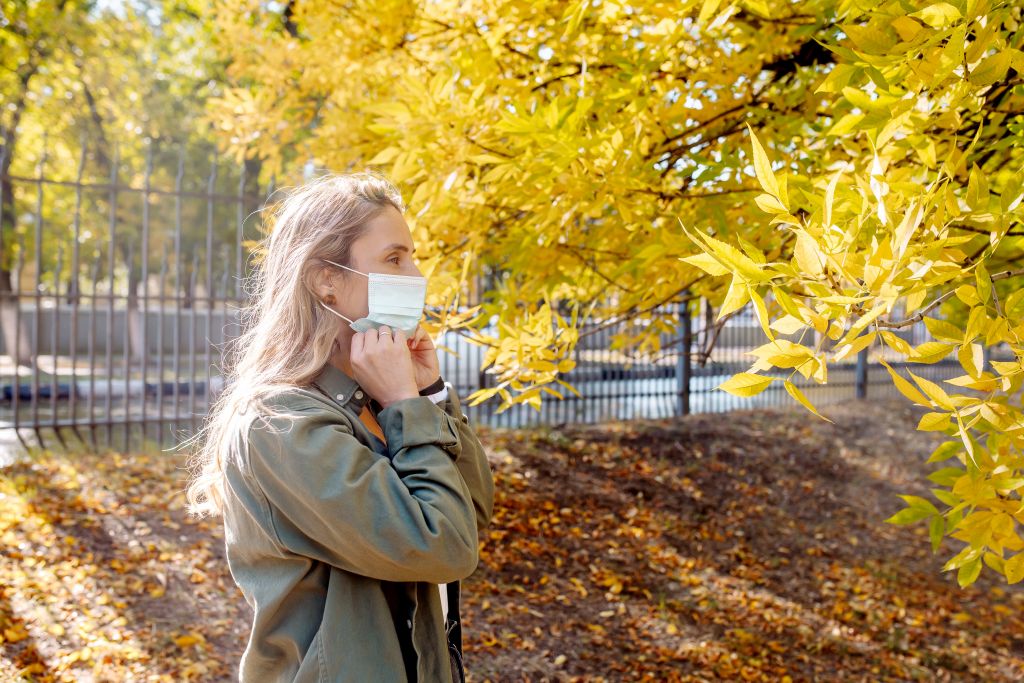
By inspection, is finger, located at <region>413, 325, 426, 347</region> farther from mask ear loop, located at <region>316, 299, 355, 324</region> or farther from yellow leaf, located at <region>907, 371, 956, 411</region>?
yellow leaf, located at <region>907, 371, 956, 411</region>

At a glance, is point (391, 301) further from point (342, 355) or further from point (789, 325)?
point (789, 325)

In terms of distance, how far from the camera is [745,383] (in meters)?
1.29

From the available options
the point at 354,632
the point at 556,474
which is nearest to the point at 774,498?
the point at 556,474

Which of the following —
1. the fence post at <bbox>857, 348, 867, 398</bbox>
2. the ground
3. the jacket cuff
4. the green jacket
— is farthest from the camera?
the fence post at <bbox>857, 348, 867, 398</bbox>

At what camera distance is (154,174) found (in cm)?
1909

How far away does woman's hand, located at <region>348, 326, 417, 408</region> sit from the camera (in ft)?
5.46

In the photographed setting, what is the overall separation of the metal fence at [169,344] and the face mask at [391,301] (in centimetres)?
91

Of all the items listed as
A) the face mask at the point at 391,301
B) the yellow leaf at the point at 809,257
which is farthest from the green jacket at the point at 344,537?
the yellow leaf at the point at 809,257

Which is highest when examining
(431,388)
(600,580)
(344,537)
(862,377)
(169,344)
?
(431,388)

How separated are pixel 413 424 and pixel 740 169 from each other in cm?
156

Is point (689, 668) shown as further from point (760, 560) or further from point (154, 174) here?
point (154, 174)

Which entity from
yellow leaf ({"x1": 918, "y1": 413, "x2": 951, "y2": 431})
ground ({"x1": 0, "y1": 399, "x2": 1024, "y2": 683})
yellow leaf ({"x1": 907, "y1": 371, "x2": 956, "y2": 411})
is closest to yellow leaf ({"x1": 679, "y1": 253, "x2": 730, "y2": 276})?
yellow leaf ({"x1": 907, "y1": 371, "x2": 956, "y2": 411})

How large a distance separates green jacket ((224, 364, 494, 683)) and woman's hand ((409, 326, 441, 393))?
25 centimetres

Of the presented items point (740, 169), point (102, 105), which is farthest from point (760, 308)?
point (102, 105)
